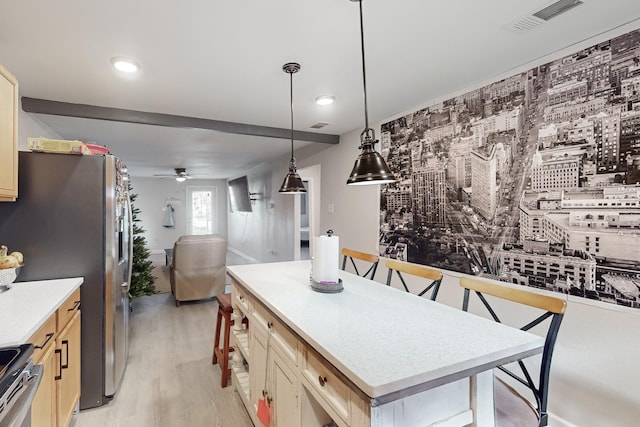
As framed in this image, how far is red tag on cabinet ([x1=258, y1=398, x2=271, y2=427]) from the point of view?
1.66 m

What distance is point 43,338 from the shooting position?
151 centimetres

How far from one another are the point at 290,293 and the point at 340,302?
0.31 metres

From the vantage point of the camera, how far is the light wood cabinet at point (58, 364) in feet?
4.81

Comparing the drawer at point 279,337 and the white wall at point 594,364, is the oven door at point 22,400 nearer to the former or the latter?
the drawer at point 279,337

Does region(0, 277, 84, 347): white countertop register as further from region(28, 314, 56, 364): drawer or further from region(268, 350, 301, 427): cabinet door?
region(268, 350, 301, 427): cabinet door

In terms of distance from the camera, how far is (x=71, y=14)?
154 cm

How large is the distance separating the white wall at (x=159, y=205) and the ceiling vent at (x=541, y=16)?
957 centimetres

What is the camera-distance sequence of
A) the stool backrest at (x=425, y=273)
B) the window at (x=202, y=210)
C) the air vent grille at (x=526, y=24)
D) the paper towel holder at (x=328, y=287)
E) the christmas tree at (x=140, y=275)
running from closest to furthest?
the air vent grille at (x=526, y=24) → the paper towel holder at (x=328, y=287) → the stool backrest at (x=425, y=273) → the christmas tree at (x=140, y=275) → the window at (x=202, y=210)

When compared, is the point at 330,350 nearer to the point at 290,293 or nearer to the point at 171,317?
the point at 290,293

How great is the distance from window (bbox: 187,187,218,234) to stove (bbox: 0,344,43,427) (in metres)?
9.17

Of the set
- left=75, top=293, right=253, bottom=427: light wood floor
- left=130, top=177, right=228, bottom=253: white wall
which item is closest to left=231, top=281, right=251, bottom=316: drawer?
left=75, top=293, right=253, bottom=427: light wood floor

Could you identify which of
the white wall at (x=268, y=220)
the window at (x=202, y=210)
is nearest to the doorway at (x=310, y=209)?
the white wall at (x=268, y=220)

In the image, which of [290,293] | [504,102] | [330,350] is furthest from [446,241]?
[330,350]

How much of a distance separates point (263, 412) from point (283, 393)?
0.33 metres
